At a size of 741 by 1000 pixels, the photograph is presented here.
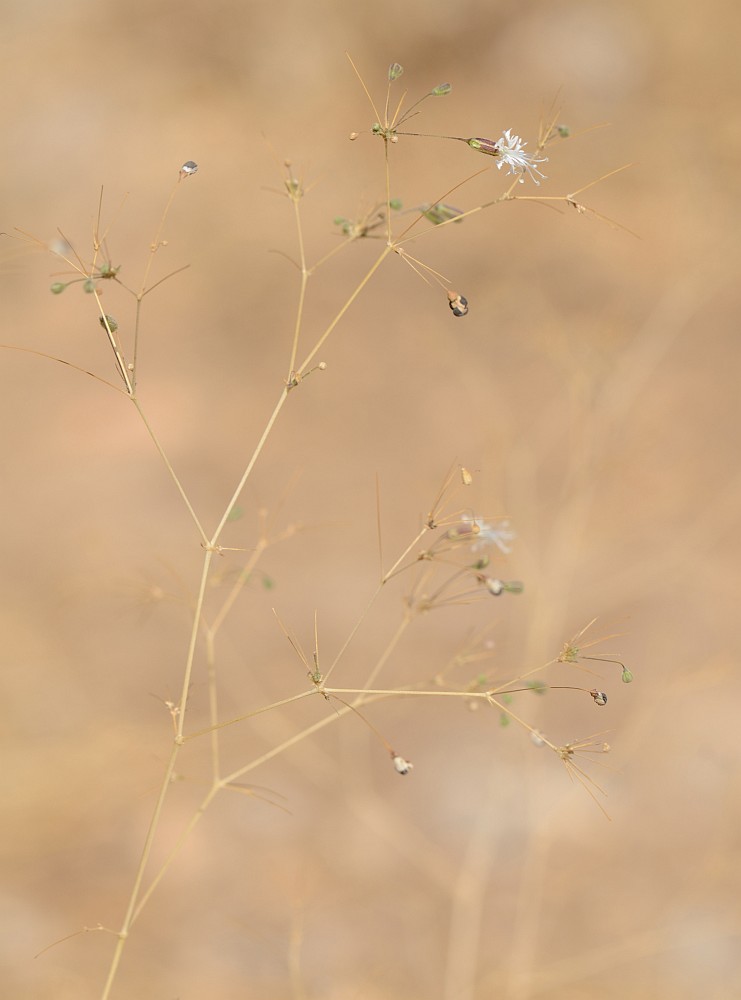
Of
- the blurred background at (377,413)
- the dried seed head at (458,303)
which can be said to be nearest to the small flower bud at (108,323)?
the dried seed head at (458,303)

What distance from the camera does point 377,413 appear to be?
191 centimetres

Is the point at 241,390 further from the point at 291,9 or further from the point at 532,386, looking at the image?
the point at 291,9

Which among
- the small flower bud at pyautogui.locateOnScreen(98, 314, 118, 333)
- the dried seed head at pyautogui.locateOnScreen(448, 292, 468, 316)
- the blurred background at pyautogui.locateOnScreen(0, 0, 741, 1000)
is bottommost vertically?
the small flower bud at pyautogui.locateOnScreen(98, 314, 118, 333)

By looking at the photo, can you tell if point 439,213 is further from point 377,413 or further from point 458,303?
point 377,413

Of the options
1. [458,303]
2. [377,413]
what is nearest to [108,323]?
[458,303]

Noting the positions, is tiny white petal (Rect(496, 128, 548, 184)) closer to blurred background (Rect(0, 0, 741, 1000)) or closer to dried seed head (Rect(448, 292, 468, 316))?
dried seed head (Rect(448, 292, 468, 316))

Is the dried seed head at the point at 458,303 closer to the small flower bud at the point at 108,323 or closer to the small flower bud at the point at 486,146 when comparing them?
the small flower bud at the point at 486,146

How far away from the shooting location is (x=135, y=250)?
6.32 ft

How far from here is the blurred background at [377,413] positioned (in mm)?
1607

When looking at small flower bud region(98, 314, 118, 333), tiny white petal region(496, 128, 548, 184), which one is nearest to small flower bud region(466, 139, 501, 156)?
tiny white petal region(496, 128, 548, 184)

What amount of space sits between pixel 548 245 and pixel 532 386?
282mm

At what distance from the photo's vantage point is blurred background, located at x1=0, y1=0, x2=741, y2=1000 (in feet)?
5.27

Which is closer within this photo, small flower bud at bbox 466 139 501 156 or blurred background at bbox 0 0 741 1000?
small flower bud at bbox 466 139 501 156

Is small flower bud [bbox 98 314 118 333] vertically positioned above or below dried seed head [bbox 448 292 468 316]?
below
